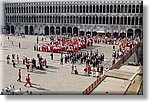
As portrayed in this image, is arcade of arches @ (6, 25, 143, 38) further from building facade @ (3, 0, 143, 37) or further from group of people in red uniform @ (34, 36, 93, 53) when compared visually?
group of people in red uniform @ (34, 36, 93, 53)

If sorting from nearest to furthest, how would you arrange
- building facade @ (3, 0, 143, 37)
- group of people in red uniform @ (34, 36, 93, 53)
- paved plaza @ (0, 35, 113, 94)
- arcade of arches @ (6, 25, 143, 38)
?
1. paved plaza @ (0, 35, 113, 94)
2. building facade @ (3, 0, 143, 37)
3. arcade of arches @ (6, 25, 143, 38)
4. group of people in red uniform @ (34, 36, 93, 53)

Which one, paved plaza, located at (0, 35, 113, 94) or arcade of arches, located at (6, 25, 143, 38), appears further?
arcade of arches, located at (6, 25, 143, 38)

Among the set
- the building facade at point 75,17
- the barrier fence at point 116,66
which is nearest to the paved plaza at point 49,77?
the barrier fence at point 116,66

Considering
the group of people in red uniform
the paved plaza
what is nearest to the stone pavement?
the paved plaza

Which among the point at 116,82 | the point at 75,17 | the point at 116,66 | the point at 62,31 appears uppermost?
the point at 75,17

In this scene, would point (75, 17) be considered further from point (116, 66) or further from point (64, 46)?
point (64, 46)

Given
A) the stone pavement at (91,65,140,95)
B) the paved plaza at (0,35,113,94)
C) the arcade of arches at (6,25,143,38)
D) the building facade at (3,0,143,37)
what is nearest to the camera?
the stone pavement at (91,65,140,95)

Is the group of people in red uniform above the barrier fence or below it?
above

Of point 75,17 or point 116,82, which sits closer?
point 116,82

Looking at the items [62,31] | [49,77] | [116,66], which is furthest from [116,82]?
[62,31]
